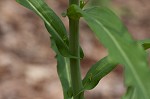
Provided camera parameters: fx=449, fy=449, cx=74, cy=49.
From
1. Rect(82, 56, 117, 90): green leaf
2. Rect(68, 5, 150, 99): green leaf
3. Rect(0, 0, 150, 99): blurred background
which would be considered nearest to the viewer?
Rect(68, 5, 150, 99): green leaf

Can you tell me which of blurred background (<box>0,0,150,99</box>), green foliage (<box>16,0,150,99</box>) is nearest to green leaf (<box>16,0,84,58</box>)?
green foliage (<box>16,0,150,99</box>)

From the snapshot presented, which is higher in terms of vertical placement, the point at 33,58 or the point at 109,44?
the point at 33,58

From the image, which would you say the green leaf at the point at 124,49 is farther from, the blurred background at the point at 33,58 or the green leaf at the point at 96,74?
the blurred background at the point at 33,58

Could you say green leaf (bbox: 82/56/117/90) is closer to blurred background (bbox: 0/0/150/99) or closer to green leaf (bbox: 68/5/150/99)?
green leaf (bbox: 68/5/150/99)

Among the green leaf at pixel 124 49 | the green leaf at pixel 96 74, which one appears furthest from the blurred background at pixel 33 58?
the green leaf at pixel 124 49

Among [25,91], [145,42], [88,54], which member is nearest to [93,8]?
[145,42]

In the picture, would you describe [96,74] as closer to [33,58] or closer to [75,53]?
[75,53]

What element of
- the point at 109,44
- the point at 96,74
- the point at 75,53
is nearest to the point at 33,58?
the point at 96,74
